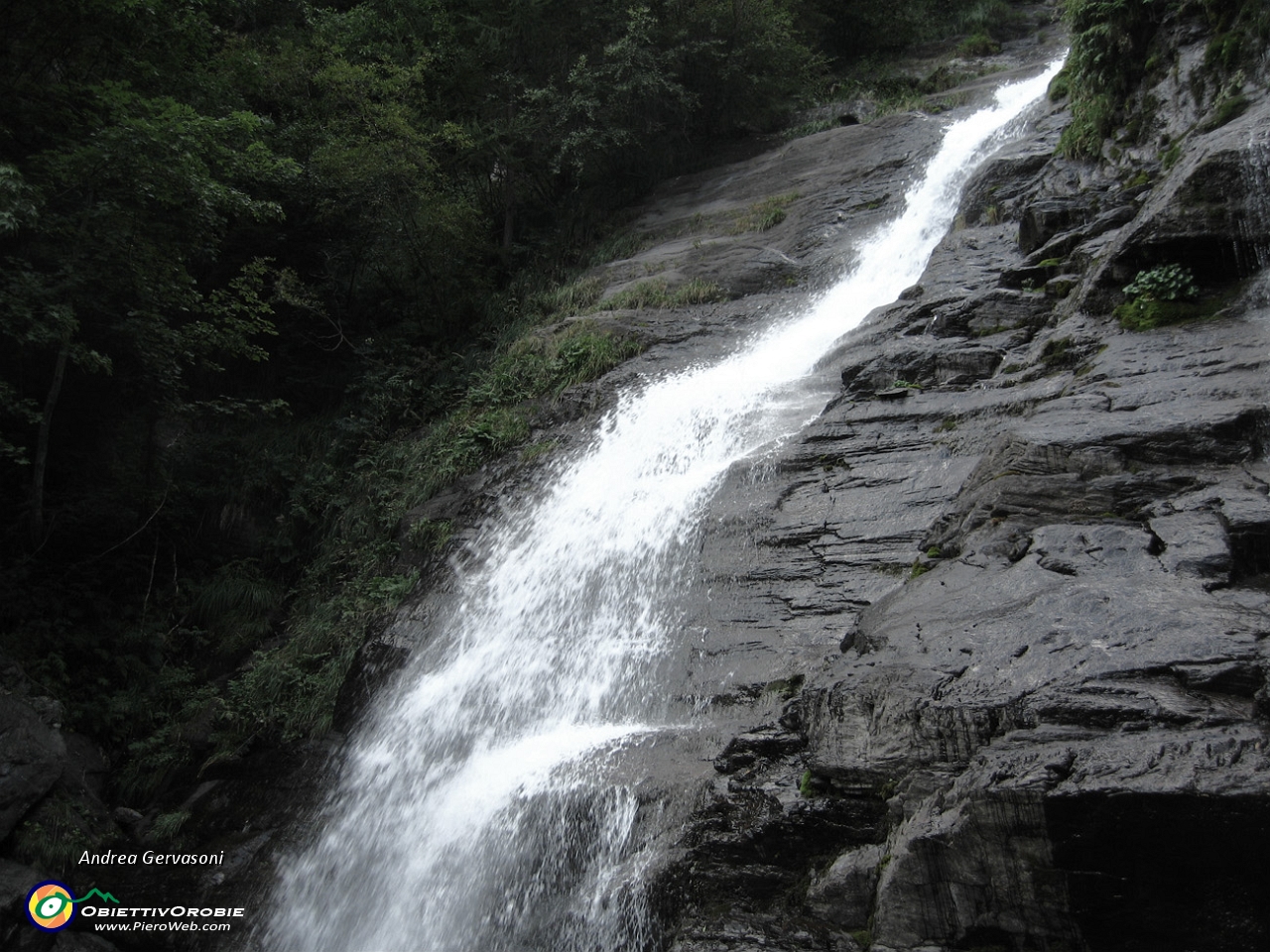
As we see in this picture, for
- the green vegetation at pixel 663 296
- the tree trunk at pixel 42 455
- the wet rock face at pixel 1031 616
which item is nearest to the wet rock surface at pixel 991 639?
the wet rock face at pixel 1031 616

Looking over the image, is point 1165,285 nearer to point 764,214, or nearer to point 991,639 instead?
point 991,639

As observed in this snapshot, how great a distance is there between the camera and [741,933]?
16.8ft

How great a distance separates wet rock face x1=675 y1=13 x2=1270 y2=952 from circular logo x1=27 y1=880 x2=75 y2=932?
20.8 ft

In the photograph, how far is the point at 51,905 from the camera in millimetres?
8125

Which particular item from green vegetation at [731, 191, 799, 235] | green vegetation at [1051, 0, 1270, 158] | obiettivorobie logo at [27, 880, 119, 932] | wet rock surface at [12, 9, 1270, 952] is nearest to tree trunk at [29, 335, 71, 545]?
wet rock surface at [12, 9, 1270, 952]

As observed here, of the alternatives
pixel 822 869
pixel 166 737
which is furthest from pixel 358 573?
pixel 822 869

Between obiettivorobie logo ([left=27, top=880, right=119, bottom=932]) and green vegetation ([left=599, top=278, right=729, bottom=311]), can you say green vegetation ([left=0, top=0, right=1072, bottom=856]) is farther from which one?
obiettivorobie logo ([left=27, top=880, right=119, bottom=932])

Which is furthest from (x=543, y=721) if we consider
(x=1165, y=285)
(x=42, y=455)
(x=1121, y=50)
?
(x=1121, y=50)

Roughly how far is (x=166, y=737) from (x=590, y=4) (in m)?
16.4

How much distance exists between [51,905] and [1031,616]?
8889 millimetres

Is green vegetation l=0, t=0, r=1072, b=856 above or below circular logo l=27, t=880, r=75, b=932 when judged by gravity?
above

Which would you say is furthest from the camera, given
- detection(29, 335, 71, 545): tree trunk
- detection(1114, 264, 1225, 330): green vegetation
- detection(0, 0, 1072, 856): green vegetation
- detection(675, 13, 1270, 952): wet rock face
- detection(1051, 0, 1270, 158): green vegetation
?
detection(29, 335, 71, 545): tree trunk

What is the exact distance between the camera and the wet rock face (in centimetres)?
402

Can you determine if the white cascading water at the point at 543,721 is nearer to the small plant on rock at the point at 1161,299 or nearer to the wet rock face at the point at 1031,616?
the wet rock face at the point at 1031,616
